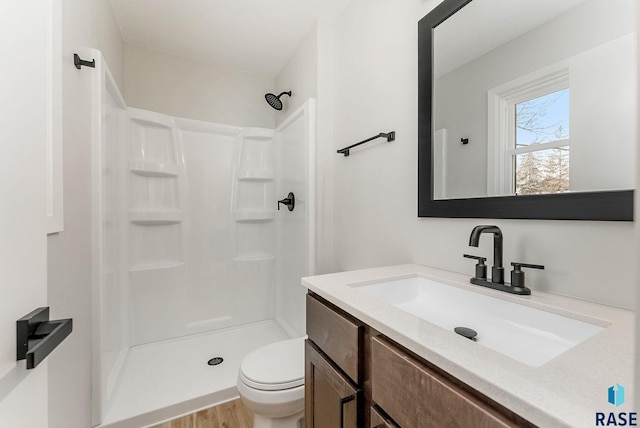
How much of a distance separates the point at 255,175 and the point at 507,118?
77.2 inches

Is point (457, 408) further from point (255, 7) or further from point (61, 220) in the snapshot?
point (255, 7)

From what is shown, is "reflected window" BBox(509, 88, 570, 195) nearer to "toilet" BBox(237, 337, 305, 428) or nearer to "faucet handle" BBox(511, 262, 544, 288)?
"faucet handle" BBox(511, 262, 544, 288)

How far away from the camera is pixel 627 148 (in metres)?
0.64

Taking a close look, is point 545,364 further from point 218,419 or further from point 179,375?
point 179,375

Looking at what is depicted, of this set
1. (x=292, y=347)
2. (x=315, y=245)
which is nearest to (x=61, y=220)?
(x=292, y=347)

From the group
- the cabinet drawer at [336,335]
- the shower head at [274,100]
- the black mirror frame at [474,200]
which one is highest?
the shower head at [274,100]

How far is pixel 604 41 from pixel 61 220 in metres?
1.73

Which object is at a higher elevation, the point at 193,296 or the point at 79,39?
A: the point at 79,39

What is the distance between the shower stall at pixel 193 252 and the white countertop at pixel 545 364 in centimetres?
122

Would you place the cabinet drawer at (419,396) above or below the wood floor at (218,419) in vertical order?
above

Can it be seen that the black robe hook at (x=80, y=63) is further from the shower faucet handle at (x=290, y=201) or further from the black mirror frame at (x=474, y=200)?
the black mirror frame at (x=474, y=200)

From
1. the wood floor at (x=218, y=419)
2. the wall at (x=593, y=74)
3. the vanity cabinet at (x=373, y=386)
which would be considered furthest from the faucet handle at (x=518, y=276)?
the wood floor at (x=218, y=419)

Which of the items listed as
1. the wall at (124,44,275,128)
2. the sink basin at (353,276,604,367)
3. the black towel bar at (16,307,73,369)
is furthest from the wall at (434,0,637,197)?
the wall at (124,44,275,128)

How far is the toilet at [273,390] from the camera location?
109 centimetres
